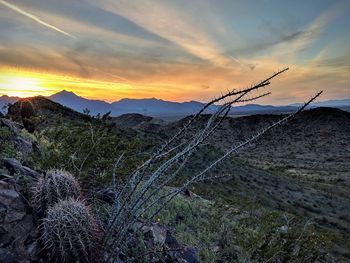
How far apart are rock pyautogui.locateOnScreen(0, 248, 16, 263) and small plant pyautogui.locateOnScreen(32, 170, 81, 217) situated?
0.73 metres

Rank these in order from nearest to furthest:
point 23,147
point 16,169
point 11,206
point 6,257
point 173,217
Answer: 1. point 6,257
2. point 11,206
3. point 16,169
4. point 23,147
5. point 173,217

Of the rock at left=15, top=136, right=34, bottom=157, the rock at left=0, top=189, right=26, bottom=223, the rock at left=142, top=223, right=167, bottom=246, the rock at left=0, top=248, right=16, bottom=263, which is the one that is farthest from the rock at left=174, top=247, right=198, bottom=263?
the rock at left=15, top=136, right=34, bottom=157

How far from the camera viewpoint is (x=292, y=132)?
7619cm

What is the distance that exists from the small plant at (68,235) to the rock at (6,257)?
400mm

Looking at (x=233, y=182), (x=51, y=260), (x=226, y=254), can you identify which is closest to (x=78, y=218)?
(x=51, y=260)

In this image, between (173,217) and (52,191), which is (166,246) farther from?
(173,217)

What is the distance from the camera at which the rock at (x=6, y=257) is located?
14.5ft

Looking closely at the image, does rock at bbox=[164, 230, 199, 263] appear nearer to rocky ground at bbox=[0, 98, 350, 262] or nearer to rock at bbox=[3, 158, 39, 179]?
rocky ground at bbox=[0, 98, 350, 262]

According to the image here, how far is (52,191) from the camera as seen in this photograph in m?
5.33

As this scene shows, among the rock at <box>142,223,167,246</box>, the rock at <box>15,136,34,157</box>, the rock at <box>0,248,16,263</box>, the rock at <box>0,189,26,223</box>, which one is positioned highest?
the rock at <box>15,136,34,157</box>

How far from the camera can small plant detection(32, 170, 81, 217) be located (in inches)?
206

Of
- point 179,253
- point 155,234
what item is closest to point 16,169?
point 155,234

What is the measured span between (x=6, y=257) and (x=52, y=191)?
3.62ft

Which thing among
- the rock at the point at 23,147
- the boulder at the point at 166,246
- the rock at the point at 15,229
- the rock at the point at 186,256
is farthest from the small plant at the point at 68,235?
the rock at the point at 23,147
